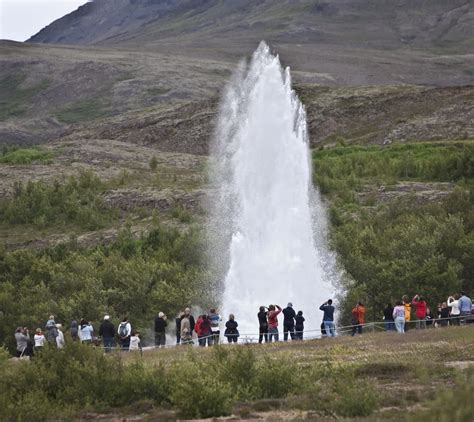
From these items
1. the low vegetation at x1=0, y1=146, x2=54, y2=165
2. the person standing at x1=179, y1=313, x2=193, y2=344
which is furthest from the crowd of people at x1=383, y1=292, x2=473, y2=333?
the low vegetation at x1=0, y1=146, x2=54, y2=165

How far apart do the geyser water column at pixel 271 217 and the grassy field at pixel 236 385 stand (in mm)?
14338

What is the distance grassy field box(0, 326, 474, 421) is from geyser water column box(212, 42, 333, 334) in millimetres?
14338

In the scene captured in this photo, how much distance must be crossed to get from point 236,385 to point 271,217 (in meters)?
24.0

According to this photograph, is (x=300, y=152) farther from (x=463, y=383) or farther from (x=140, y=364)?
(x=463, y=383)

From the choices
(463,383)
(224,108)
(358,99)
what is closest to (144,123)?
(224,108)

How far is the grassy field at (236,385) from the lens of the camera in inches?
830

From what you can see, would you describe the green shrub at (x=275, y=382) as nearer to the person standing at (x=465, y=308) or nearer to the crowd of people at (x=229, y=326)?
the crowd of people at (x=229, y=326)

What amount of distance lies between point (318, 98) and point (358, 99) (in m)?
4.69

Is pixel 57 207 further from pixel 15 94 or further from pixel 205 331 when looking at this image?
pixel 15 94

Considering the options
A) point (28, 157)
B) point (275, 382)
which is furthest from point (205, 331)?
point (28, 157)

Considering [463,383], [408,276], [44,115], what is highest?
[44,115]

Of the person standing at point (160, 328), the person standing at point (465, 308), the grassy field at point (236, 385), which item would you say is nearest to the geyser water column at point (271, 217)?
the person standing at point (160, 328)

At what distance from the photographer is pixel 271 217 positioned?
4747 centimetres

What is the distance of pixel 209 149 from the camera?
101312 millimetres
